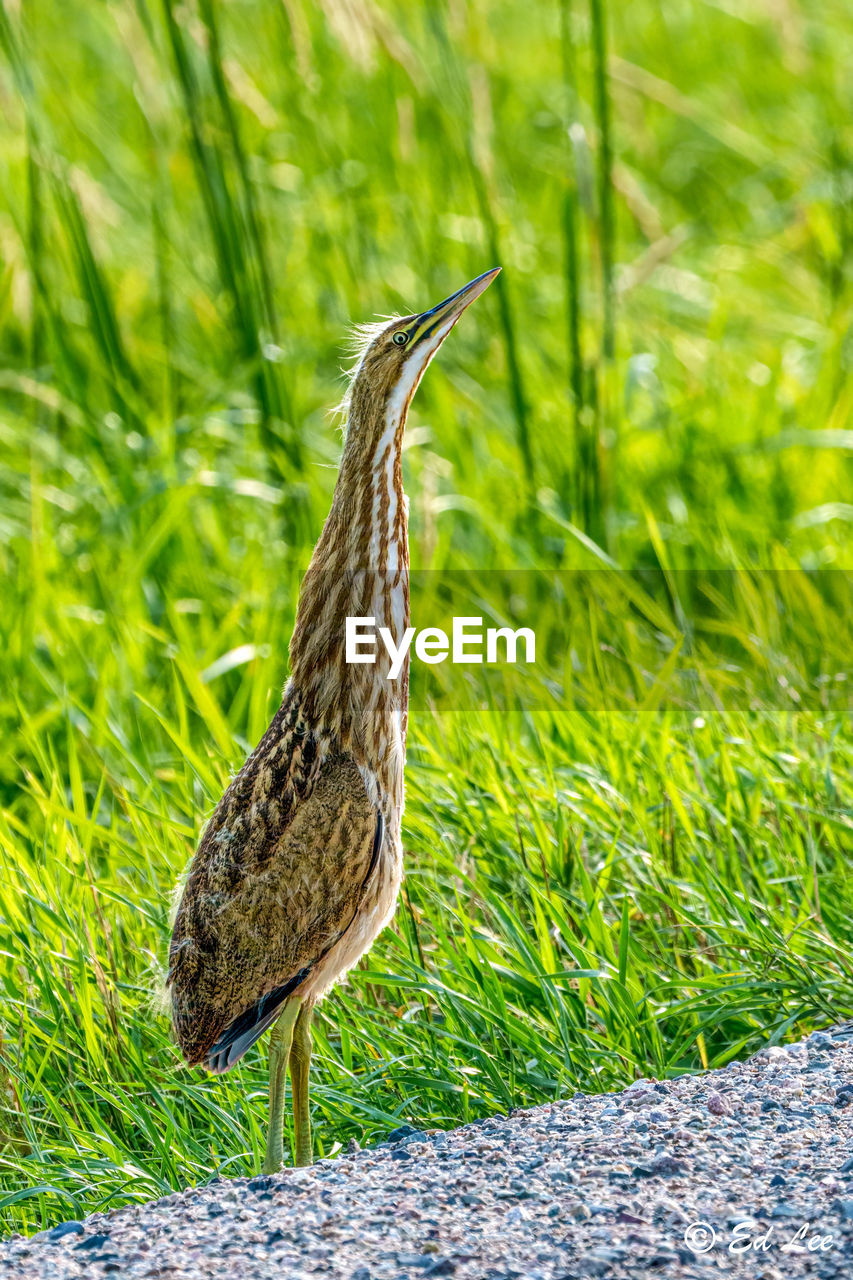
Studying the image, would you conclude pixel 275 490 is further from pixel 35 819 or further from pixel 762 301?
pixel 762 301

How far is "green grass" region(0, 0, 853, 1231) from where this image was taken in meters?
3.48

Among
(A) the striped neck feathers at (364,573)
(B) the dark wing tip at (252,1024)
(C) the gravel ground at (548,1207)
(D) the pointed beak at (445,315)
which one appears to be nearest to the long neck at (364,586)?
(A) the striped neck feathers at (364,573)

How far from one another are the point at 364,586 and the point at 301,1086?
3.03 ft

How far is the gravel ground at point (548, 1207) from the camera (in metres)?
2.48

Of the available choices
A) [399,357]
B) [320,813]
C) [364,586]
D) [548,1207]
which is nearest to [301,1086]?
[320,813]

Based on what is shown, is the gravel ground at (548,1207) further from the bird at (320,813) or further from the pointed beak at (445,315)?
the pointed beak at (445,315)

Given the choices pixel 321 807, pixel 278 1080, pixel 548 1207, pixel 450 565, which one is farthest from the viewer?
pixel 450 565

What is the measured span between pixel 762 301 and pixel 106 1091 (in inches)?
229

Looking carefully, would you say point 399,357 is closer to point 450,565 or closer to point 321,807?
point 321,807

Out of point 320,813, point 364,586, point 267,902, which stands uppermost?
point 364,586

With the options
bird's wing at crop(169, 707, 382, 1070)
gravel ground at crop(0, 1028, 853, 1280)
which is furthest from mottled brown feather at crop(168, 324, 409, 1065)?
gravel ground at crop(0, 1028, 853, 1280)

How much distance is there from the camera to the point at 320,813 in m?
3.05

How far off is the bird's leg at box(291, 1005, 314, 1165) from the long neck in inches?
18.9

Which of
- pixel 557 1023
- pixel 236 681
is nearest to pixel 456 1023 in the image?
pixel 557 1023
